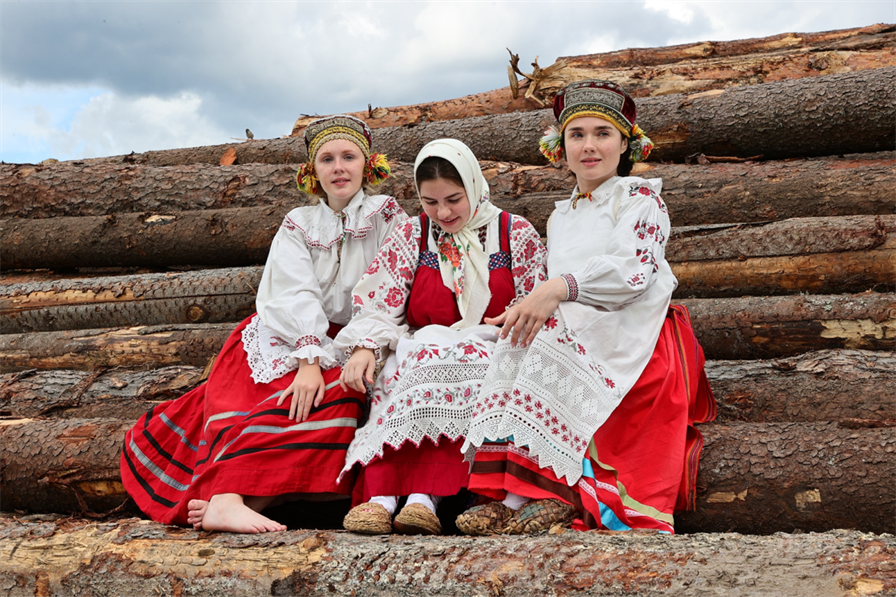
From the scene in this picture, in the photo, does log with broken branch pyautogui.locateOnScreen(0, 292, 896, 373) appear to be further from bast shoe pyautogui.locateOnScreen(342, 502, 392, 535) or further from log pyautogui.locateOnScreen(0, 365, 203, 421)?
log pyautogui.locateOnScreen(0, 365, 203, 421)

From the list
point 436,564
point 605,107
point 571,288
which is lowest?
point 436,564

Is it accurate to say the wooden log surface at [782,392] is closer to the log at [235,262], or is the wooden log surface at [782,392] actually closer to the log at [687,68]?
the log at [235,262]

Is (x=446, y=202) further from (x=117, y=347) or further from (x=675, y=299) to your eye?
(x=117, y=347)

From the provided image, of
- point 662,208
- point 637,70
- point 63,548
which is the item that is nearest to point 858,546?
point 662,208

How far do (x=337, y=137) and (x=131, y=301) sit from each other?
272 cm

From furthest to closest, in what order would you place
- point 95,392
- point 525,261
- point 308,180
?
point 95,392
point 308,180
point 525,261

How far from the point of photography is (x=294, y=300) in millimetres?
3414

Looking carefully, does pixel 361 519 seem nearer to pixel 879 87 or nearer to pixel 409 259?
pixel 409 259

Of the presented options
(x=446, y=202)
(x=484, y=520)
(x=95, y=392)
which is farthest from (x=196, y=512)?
(x=95, y=392)

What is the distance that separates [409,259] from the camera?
3.35 meters

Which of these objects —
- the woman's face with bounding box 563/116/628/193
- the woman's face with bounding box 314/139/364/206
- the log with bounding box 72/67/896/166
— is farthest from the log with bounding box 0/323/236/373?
the log with bounding box 72/67/896/166

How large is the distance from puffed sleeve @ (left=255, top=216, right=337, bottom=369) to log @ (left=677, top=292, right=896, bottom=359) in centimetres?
219

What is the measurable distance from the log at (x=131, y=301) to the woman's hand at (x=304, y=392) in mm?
2295

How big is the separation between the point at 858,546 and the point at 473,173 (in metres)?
1.99
